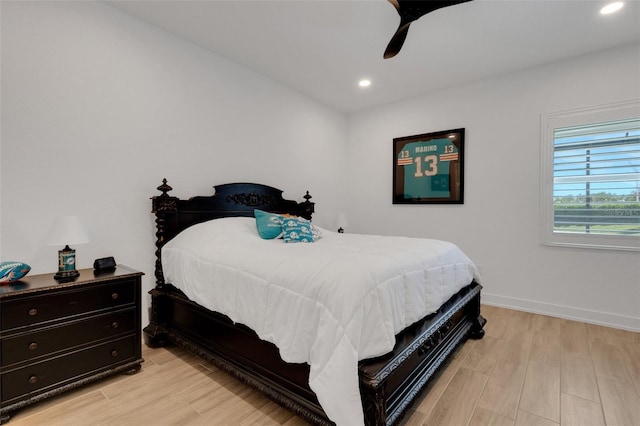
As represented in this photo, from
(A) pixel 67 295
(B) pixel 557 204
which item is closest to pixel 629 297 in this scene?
(B) pixel 557 204

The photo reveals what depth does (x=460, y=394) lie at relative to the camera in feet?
5.98

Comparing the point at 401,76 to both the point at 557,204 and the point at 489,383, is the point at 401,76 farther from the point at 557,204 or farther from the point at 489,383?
the point at 489,383

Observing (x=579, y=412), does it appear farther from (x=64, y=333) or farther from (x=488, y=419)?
(x=64, y=333)

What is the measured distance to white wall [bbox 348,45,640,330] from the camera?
9.58ft

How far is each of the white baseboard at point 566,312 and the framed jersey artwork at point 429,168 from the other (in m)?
1.25

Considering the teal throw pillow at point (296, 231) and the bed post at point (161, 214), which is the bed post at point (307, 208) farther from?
the bed post at point (161, 214)

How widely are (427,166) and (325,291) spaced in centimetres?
312

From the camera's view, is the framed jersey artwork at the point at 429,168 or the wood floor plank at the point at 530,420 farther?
the framed jersey artwork at the point at 429,168

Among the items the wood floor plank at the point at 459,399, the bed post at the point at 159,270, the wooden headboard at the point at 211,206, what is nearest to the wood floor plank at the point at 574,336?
the wood floor plank at the point at 459,399

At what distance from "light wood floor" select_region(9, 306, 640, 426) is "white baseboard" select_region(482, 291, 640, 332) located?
502 millimetres

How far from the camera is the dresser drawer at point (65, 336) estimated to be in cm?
163

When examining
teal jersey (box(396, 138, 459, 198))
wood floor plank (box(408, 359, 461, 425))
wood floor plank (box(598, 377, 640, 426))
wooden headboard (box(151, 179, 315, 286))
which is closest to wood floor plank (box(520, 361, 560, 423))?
wood floor plank (box(598, 377, 640, 426))

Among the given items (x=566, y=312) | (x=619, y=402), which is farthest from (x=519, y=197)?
(x=619, y=402)

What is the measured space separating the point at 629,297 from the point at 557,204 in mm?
1049
